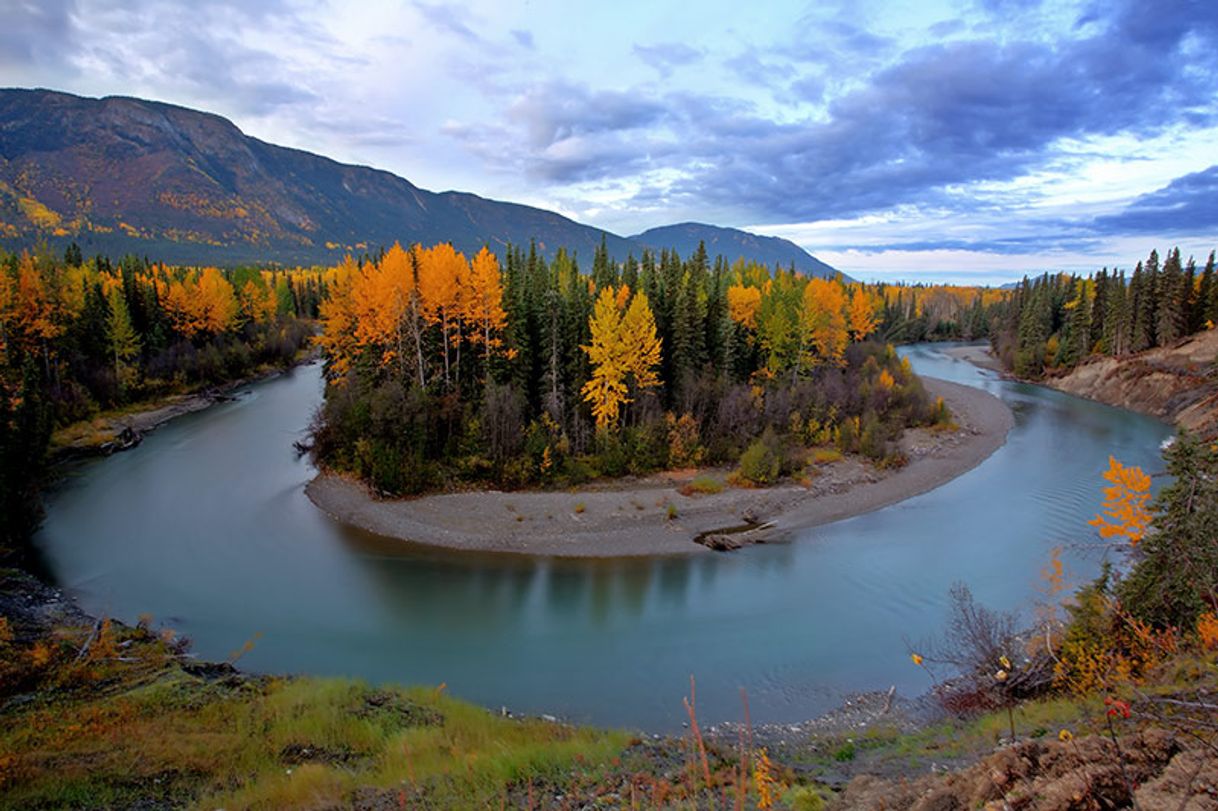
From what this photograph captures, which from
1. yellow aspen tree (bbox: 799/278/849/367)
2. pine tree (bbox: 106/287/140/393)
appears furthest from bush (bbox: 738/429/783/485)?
pine tree (bbox: 106/287/140/393)

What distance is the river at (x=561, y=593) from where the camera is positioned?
16281 millimetres

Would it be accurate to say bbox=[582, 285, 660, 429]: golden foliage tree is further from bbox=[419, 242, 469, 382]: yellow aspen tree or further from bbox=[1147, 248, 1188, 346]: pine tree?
bbox=[1147, 248, 1188, 346]: pine tree

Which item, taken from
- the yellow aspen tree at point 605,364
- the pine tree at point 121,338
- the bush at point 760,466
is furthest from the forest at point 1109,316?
the pine tree at point 121,338

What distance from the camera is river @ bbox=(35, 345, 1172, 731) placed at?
16.3 meters

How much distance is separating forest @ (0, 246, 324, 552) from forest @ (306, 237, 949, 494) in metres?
11.8

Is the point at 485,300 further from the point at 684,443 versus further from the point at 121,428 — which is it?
the point at 121,428

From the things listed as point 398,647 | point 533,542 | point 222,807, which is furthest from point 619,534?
point 222,807

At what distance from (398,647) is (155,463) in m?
25.4

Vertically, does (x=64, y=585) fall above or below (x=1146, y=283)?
below

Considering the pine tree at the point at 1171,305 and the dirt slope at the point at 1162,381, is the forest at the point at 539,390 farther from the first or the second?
the pine tree at the point at 1171,305

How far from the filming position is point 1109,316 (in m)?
59.2

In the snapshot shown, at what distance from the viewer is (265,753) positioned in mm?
9562

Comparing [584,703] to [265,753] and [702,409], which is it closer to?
[265,753]

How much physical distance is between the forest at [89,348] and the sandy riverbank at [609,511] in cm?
1087
